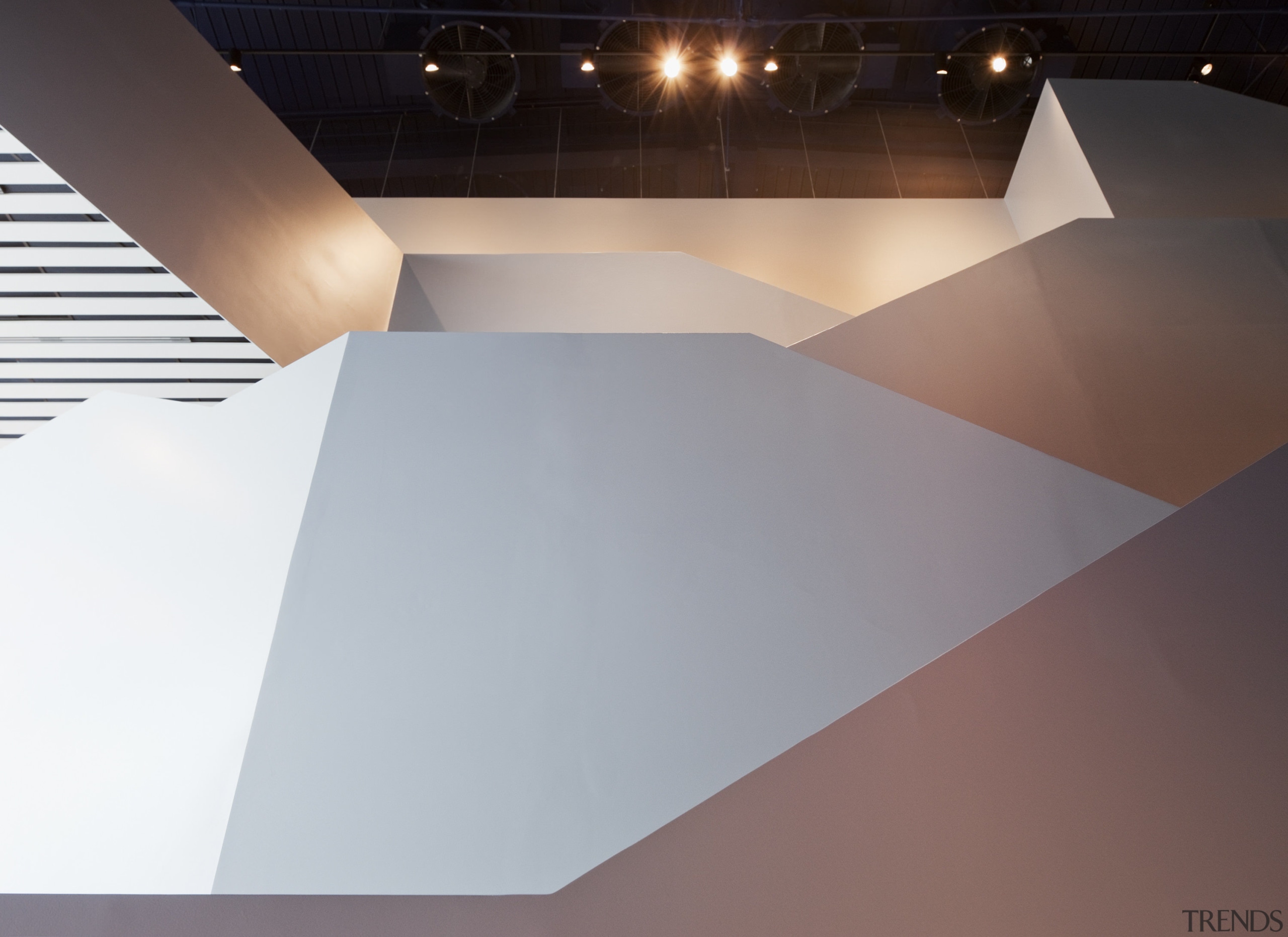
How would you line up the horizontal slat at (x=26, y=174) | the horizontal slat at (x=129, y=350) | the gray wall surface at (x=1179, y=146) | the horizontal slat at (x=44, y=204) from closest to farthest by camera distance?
1. the horizontal slat at (x=26, y=174)
2. the horizontal slat at (x=44, y=204)
3. the horizontal slat at (x=129, y=350)
4. the gray wall surface at (x=1179, y=146)

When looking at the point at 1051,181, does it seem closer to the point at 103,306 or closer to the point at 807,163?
the point at 807,163

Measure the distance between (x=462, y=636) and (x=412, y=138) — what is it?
6559 mm

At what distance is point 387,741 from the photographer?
2.07 m

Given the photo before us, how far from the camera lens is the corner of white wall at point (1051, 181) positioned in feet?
19.2

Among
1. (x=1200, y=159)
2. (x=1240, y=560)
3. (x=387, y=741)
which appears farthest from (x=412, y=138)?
(x=1240, y=560)

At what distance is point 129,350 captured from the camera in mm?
4062

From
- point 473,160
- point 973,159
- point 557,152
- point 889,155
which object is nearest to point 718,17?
point 557,152

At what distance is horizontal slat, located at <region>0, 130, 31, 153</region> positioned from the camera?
3.16m

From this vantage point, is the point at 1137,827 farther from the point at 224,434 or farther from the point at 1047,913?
the point at 224,434

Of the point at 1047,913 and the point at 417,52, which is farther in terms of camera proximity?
the point at 417,52

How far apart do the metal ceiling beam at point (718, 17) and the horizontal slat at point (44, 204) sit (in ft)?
12.5

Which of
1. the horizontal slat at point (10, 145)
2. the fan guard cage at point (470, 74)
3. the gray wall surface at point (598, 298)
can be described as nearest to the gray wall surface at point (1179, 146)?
the gray wall surface at point (598, 298)

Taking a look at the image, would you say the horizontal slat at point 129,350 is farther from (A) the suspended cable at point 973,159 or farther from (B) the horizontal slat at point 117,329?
(A) the suspended cable at point 973,159

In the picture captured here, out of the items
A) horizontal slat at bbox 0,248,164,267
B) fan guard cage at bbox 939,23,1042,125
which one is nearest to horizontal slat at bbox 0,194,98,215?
horizontal slat at bbox 0,248,164,267
